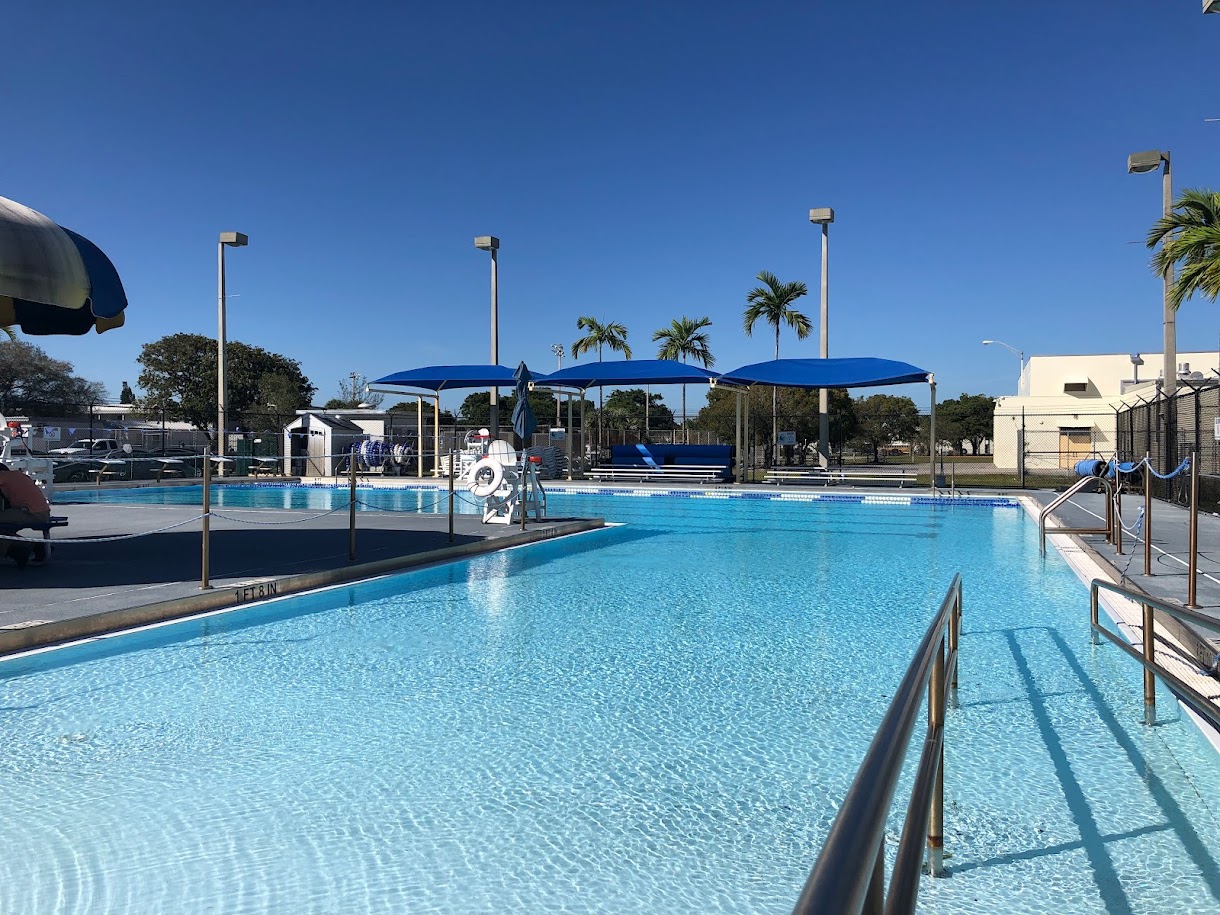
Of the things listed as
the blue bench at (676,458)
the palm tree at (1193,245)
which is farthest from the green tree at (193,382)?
the palm tree at (1193,245)

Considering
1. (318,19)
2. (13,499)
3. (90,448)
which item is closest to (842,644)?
(13,499)

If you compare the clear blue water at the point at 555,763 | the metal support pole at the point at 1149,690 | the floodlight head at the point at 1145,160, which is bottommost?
the clear blue water at the point at 555,763

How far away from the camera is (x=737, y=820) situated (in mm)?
3646

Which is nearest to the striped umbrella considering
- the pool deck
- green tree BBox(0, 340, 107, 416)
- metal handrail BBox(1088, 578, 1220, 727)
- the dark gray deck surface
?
the pool deck

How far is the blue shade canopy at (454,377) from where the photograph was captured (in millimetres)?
26453

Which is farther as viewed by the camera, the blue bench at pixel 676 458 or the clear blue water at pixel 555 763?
the blue bench at pixel 676 458

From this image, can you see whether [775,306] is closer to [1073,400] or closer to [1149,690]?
[1073,400]

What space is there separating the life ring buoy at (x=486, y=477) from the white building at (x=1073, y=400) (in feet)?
101

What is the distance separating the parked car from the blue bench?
1805 cm

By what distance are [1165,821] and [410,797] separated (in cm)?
319

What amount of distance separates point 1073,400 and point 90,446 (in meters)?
43.6

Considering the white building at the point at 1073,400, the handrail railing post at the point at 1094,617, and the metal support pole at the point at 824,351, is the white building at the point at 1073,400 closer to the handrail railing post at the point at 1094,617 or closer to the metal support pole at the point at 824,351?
the metal support pole at the point at 824,351

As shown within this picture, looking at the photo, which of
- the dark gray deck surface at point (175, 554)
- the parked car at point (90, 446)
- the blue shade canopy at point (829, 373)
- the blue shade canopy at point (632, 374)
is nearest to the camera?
the dark gray deck surface at point (175, 554)

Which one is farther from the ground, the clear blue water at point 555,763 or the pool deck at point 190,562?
the pool deck at point 190,562
